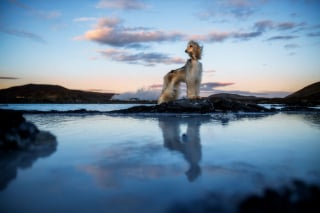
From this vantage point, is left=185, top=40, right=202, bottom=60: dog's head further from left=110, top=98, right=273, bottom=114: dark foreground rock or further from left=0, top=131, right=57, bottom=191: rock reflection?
left=0, top=131, right=57, bottom=191: rock reflection

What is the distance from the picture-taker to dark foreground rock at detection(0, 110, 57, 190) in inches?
149

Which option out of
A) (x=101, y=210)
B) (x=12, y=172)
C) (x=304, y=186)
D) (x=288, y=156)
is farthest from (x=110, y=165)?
(x=288, y=156)

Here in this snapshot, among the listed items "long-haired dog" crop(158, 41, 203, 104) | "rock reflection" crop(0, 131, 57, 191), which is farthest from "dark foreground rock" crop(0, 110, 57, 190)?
"long-haired dog" crop(158, 41, 203, 104)

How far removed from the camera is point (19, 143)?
4684 millimetres

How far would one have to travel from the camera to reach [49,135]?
5.71 m

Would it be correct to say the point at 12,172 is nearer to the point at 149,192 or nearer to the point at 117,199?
the point at 117,199

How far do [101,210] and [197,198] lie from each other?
2.96 feet

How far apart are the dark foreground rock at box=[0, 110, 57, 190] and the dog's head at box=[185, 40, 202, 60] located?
15.9m

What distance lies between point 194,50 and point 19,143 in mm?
16780

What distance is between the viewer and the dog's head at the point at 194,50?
19625 millimetres

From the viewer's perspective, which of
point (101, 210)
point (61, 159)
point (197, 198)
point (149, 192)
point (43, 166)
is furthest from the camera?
point (61, 159)

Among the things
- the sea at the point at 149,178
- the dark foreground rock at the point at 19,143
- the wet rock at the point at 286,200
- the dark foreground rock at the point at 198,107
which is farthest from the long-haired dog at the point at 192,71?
the wet rock at the point at 286,200

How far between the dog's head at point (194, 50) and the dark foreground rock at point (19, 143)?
15863mm

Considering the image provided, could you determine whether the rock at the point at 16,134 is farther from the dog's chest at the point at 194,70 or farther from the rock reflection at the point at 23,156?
the dog's chest at the point at 194,70
